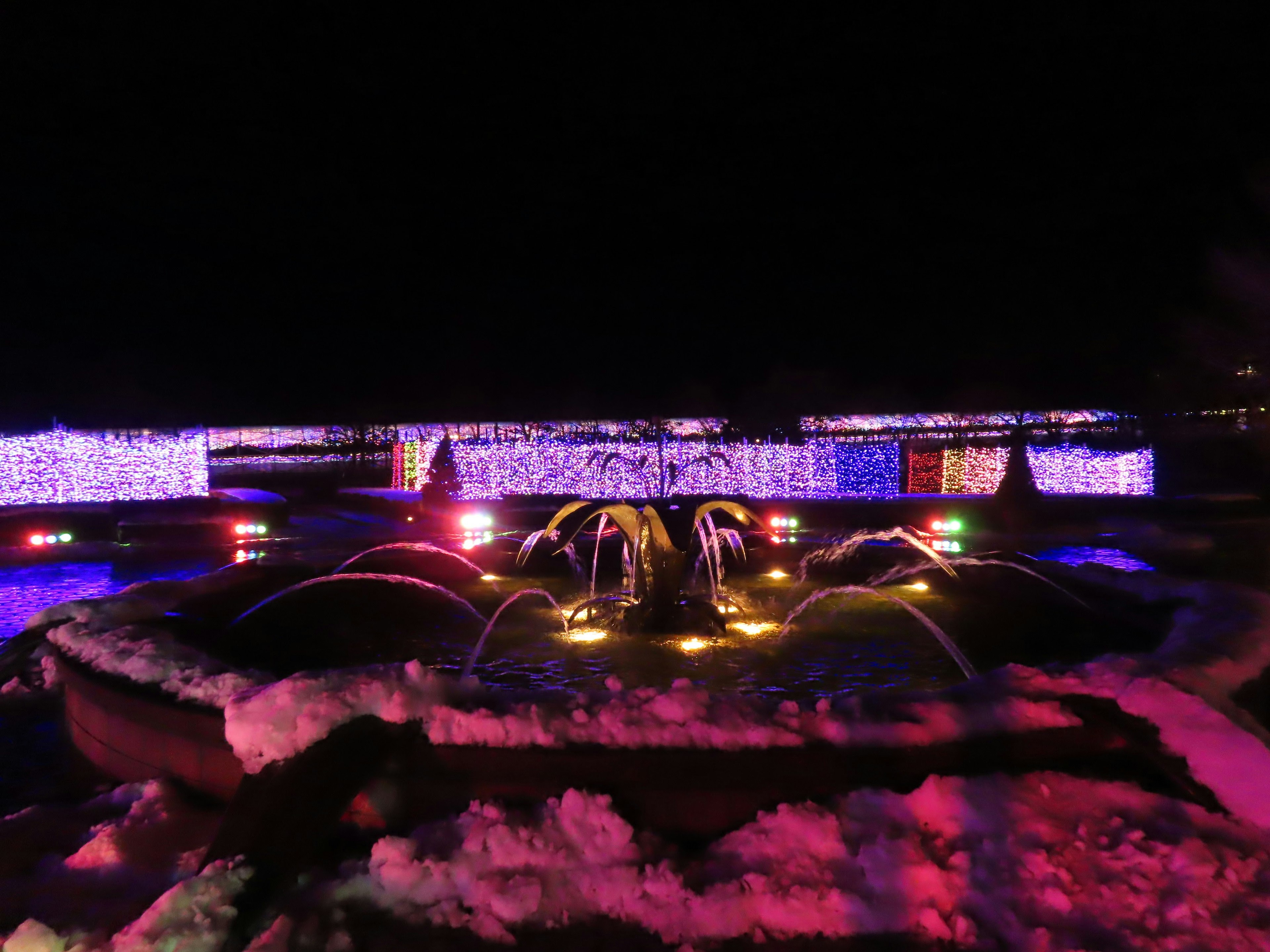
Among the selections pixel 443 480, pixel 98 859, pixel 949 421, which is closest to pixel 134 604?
pixel 98 859

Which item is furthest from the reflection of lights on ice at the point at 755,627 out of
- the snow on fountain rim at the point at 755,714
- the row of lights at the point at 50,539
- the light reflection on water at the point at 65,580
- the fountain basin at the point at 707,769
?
the row of lights at the point at 50,539

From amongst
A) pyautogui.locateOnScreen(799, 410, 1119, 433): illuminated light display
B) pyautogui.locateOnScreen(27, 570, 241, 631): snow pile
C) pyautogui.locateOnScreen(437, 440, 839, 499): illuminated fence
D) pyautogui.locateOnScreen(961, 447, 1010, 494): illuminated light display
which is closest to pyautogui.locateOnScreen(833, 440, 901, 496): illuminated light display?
pyautogui.locateOnScreen(437, 440, 839, 499): illuminated fence

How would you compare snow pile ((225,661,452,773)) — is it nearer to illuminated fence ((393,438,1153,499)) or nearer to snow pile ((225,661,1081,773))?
snow pile ((225,661,1081,773))

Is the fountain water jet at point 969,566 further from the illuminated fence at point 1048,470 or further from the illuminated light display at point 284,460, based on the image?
the illuminated light display at point 284,460

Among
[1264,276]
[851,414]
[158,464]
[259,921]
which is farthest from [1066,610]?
[158,464]

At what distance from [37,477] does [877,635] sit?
26401mm

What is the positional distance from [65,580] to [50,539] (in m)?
5.40

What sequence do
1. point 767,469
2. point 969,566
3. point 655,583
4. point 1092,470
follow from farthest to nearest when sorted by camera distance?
1. point 767,469
2. point 1092,470
3. point 969,566
4. point 655,583

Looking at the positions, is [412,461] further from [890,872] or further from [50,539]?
[890,872]

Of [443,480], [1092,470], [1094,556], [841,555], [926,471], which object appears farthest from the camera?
[926,471]

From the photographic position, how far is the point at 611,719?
10.6 ft

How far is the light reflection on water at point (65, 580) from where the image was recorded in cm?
870

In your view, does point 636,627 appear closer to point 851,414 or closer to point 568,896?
point 568,896

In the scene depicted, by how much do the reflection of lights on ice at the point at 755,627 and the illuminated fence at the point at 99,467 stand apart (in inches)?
833
